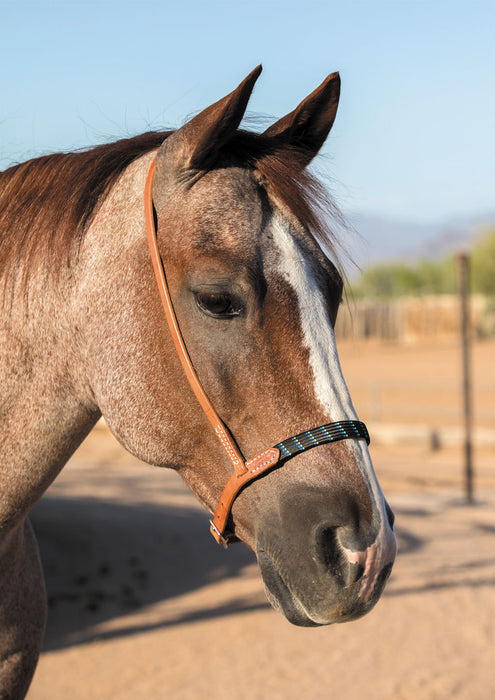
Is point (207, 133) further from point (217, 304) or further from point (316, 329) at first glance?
point (316, 329)

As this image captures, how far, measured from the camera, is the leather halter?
4.70 ft

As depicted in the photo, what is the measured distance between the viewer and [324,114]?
1815 mm

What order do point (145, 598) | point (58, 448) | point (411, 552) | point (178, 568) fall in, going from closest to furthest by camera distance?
point (58, 448) → point (145, 598) → point (178, 568) → point (411, 552)

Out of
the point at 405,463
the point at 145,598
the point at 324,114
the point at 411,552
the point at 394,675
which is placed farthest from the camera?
the point at 405,463

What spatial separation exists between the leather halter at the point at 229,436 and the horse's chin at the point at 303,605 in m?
0.15

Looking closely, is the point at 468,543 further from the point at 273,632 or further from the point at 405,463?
the point at 405,463

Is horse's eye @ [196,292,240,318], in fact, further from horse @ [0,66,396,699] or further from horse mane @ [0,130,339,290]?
horse mane @ [0,130,339,290]

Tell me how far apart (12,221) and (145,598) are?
3.96 meters

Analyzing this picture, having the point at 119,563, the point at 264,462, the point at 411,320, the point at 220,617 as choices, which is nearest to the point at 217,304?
the point at 264,462

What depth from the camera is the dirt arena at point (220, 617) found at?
12.7ft

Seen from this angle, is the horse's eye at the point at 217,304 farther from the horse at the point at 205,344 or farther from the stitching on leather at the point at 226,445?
the stitching on leather at the point at 226,445

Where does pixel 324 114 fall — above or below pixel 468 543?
above

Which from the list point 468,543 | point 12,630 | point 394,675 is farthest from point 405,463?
point 12,630

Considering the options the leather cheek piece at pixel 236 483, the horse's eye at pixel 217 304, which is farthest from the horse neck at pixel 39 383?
the leather cheek piece at pixel 236 483
